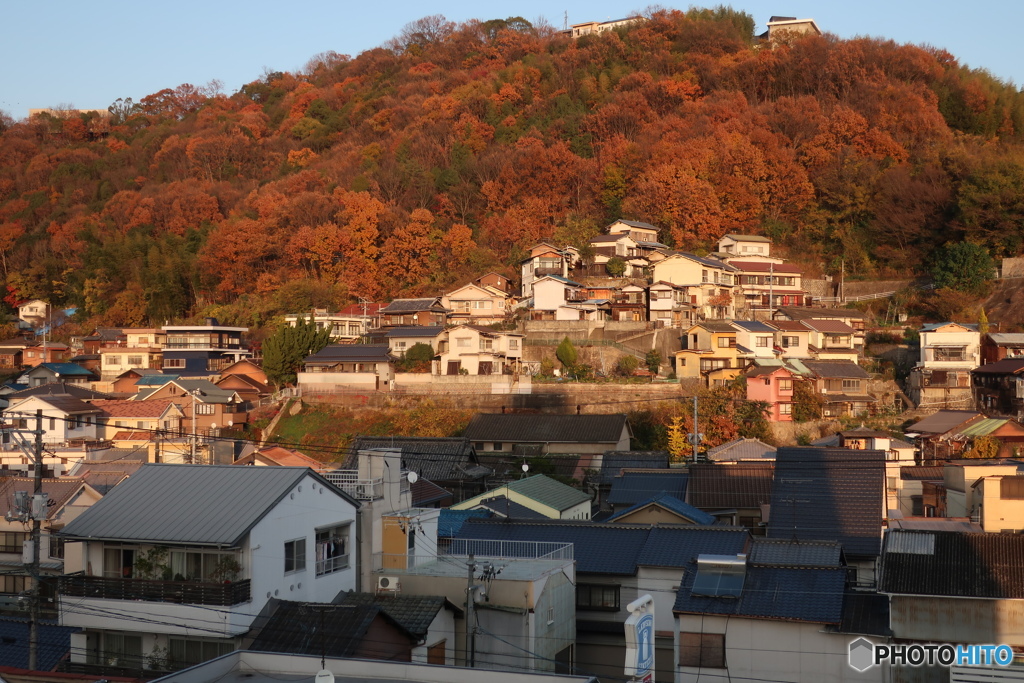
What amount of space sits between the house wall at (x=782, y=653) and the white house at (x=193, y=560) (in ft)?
15.0

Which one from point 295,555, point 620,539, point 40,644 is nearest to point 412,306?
point 620,539

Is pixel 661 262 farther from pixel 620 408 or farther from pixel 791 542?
pixel 791 542

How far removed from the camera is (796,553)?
37.8 ft

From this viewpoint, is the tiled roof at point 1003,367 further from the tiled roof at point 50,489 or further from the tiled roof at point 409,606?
the tiled roof at point 50,489

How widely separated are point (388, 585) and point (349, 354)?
76.3 feet

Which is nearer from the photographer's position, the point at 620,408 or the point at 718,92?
the point at 620,408

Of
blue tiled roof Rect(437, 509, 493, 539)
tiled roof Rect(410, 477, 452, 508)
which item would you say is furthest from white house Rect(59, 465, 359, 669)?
tiled roof Rect(410, 477, 452, 508)

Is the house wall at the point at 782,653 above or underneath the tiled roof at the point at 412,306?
underneath

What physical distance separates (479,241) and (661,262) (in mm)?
11151

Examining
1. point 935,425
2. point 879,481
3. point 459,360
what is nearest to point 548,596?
point 879,481

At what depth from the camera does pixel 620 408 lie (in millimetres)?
30250

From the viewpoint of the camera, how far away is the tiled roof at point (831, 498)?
15.4 m

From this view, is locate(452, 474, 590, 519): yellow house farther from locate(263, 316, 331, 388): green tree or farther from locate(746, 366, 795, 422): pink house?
locate(263, 316, 331, 388): green tree

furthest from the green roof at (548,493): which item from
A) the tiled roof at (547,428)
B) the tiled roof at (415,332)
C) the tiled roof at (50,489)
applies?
the tiled roof at (415,332)
